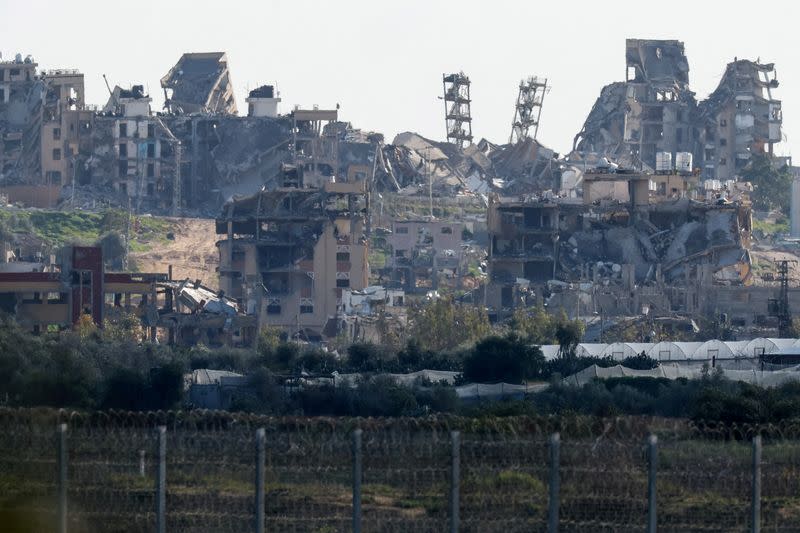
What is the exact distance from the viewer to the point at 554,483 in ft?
77.9

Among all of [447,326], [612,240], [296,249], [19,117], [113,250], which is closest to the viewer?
[447,326]

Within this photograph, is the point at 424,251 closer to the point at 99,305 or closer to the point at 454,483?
the point at 99,305

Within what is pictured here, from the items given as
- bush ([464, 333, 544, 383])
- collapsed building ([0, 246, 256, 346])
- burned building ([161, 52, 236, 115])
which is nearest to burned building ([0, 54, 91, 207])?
burned building ([161, 52, 236, 115])

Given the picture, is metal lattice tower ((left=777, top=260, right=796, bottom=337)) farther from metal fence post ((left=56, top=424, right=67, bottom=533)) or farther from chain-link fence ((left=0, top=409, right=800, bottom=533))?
metal fence post ((left=56, top=424, right=67, bottom=533))

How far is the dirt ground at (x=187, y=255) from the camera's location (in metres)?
107

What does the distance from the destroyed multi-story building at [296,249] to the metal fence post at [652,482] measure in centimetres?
7364

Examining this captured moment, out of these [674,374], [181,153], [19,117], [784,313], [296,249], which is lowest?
[674,374]

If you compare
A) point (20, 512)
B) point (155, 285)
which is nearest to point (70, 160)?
point (155, 285)

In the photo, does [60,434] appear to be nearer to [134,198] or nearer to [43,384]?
[43,384]

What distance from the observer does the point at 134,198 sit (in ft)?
407

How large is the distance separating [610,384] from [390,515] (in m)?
23.7

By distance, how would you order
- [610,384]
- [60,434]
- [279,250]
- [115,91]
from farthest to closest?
1. [115,91]
2. [279,250]
3. [610,384]
4. [60,434]

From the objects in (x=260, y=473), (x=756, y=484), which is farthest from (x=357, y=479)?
(x=756, y=484)

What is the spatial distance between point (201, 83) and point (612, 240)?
130 ft
